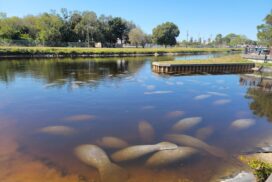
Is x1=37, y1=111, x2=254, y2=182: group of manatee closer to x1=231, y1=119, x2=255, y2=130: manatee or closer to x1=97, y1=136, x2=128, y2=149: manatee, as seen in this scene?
x1=97, y1=136, x2=128, y2=149: manatee

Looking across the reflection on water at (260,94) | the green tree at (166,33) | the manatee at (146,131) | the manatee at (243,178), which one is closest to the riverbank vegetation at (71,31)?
the green tree at (166,33)

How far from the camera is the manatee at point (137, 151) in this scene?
8.89 m

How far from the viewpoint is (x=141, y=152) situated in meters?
9.22

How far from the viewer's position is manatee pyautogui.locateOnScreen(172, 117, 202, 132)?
11929 mm

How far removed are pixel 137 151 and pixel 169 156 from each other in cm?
126

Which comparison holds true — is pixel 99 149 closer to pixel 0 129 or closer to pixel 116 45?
pixel 0 129

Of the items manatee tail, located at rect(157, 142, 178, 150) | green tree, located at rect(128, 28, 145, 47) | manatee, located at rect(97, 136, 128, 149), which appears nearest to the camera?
manatee tail, located at rect(157, 142, 178, 150)

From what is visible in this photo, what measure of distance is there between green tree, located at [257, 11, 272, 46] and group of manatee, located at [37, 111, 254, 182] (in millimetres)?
44844

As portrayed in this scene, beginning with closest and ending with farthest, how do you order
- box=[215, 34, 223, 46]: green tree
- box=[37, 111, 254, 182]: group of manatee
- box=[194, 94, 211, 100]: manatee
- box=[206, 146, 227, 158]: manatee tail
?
box=[37, 111, 254, 182]: group of manatee → box=[206, 146, 227, 158]: manatee tail → box=[194, 94, 211, 100]: manatee → box=[215, 34, 223, 46]: green tree

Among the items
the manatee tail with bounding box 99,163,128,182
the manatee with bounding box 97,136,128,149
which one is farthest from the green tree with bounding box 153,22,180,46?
the manatee tail with bounding box 99,163,128,182

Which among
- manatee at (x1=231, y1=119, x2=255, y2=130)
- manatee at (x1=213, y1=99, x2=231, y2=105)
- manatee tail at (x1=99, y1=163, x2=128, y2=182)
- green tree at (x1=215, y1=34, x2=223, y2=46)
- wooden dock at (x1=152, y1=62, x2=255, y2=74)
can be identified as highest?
green tree at (x1=215, y1=34, x2=223, y2=46)

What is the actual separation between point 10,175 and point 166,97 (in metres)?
13.0

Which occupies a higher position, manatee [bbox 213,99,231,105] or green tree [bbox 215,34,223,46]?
green tree [bbox 215,34,223,46]

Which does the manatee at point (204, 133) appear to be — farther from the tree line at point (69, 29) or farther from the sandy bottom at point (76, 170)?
the tree line at point (69, 29)
